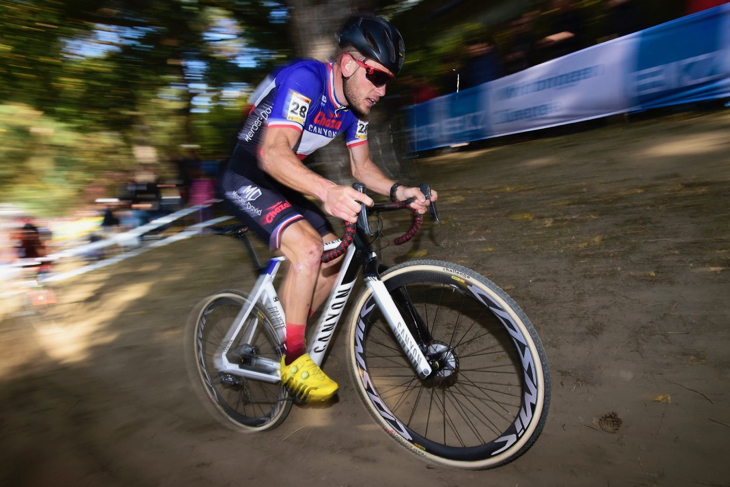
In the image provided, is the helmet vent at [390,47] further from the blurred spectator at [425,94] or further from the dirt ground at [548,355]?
the blurred spectator at [425,94]

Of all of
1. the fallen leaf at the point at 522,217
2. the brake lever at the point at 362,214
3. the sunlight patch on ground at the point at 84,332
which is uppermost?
the brake lever at the point at 362,214

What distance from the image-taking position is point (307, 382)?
8.20 ft

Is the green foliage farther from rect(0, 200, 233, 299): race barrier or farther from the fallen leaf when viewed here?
the fallen leaf

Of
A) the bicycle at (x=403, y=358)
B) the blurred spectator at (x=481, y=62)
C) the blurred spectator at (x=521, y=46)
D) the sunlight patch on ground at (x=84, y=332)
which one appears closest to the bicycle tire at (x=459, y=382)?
the bicycle at (x=403, y=358)

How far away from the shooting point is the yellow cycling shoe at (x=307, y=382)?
2482 millimetres

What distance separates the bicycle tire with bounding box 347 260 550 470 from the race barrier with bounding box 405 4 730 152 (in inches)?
172

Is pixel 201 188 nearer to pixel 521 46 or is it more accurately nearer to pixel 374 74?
pixel 521 46

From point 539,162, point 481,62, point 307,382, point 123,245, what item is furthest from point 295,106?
point 123,245

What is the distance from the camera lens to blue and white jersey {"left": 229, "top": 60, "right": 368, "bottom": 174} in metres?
2.36

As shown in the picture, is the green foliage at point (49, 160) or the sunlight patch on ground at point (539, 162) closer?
the sunlight patch on ground at point (539, 162)

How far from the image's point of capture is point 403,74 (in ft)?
19.9

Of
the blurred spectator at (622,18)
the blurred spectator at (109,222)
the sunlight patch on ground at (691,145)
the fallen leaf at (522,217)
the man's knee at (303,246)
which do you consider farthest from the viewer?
the blurred spectator at (109,222)

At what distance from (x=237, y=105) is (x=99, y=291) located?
3692 millimetres

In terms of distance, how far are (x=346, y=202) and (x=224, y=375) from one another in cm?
170
